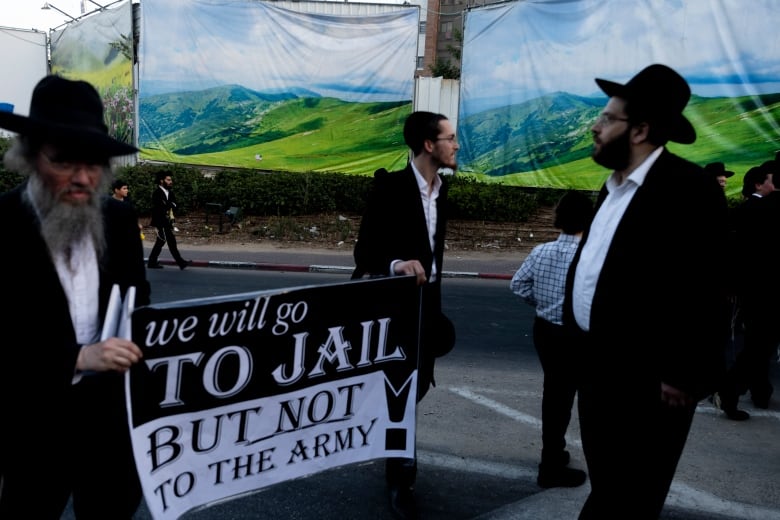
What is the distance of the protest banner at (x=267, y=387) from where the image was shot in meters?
2.56

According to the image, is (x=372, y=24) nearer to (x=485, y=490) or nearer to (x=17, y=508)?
(x=485, y=490)

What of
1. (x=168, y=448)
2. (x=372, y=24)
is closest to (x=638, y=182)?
(x=168, y=448)

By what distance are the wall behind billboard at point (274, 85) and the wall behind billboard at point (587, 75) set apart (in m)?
2.94

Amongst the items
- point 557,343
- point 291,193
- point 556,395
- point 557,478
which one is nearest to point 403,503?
point 557,478

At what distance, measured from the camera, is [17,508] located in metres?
2.24

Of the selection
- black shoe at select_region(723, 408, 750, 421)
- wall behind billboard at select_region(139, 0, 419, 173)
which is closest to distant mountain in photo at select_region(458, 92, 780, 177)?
wall behind billboard at select_region(139, 0, 419, 173)

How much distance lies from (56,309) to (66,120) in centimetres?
59

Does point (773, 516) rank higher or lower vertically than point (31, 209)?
lower

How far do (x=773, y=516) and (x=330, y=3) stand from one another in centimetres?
2208

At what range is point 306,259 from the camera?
14.5m

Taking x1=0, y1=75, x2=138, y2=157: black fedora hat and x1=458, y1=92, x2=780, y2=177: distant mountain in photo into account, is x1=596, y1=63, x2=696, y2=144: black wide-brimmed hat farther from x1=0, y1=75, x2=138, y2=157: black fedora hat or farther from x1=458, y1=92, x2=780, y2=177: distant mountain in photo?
x1=458, y1=92, x2=780, y2=177: distant mountain in photo

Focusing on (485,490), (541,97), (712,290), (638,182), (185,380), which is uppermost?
(541,97)

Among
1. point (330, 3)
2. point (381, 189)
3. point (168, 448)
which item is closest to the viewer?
point (168, 448)

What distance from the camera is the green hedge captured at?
17.6 metres
